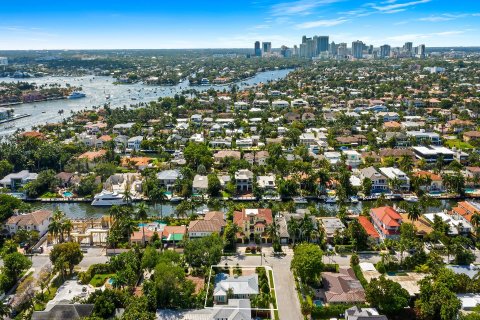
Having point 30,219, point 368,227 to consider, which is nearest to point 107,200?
point 30,219

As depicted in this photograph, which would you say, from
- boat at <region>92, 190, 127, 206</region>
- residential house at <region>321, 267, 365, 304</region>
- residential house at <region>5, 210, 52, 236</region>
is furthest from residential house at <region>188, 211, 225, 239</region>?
residential house at <region>5, 210, 52, 236</region>

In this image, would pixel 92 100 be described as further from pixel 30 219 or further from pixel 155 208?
pixel 30 219

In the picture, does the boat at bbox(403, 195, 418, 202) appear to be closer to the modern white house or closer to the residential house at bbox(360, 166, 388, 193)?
the residential house at bbox(360, 166, 388, 193)

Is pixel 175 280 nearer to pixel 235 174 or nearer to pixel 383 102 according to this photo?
pixel 235 174

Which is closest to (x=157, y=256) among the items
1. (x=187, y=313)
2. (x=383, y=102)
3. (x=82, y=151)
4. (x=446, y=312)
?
(x=187, y=313)

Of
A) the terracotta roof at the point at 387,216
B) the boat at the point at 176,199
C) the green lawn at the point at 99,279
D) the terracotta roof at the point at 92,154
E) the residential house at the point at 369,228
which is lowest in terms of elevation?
the green lawn at the point at 99,279

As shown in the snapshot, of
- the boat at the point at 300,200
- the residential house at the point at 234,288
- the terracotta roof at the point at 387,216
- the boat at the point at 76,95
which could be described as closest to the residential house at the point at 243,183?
the boat at the point at 300,200

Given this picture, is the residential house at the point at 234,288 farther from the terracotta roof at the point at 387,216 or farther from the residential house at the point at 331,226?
the terracotta roof at the point at 387,216

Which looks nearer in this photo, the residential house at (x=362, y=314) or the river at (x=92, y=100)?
the residential house at (x=362, y=314)
